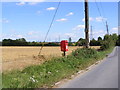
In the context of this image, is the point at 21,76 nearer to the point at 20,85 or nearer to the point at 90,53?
the point at 20,85

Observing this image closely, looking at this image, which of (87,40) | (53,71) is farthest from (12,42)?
(53,71)

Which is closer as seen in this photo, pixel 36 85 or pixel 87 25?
pixel 36 85

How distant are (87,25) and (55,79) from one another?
58.1 ft

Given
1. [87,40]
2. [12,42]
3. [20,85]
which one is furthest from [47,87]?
[12,42]

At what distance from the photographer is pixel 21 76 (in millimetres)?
10523

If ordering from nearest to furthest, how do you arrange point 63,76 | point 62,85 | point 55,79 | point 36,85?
point 36,85 < point 62,85 < point 55,79 < point 63,76

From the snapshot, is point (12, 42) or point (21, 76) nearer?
point (21, 76)

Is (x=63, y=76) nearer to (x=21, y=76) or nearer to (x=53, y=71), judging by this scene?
(x=53, y=71)

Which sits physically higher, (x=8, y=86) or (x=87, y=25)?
(x=87, y=25)


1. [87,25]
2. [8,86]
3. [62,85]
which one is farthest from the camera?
[87,25]

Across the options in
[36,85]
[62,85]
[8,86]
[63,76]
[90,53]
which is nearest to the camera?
[8,86]

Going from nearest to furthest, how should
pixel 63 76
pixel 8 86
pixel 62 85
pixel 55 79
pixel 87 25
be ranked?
pixel 8 86 < pixel 62 85 < pixel 55 79 < pixel 63 76 < pixel 87 25

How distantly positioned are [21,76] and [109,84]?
10.9ft

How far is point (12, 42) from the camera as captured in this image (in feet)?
383
